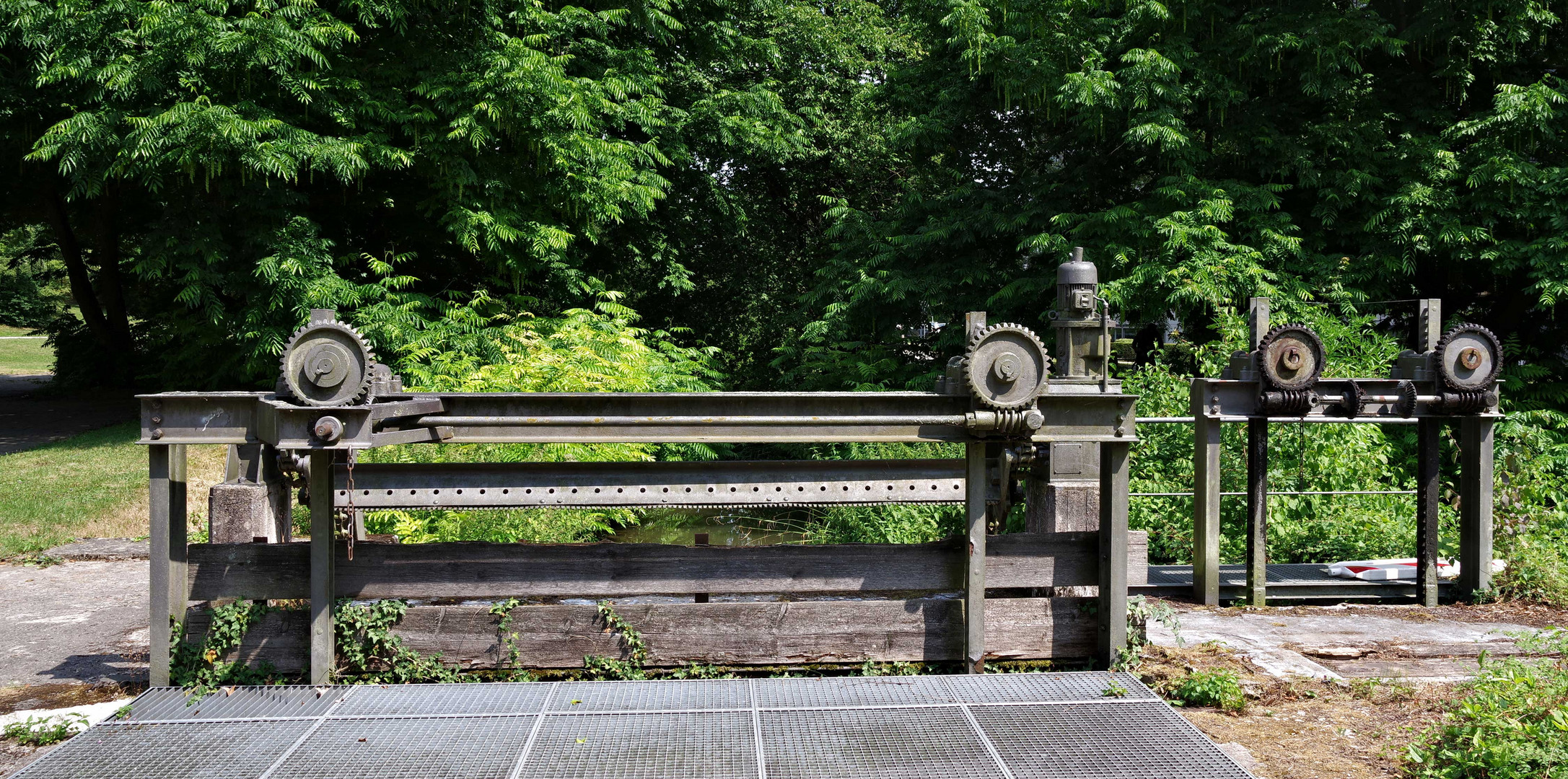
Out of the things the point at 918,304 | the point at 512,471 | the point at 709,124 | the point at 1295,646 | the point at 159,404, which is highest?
the point at 709,124

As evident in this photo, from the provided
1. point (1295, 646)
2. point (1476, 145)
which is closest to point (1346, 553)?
point (1295, 646)

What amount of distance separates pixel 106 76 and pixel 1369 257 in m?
14.8

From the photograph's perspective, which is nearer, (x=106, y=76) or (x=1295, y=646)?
(x=1295, y=646)

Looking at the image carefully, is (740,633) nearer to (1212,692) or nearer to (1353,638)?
(1212,692)

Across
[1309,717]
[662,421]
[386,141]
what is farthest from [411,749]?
[386,141]

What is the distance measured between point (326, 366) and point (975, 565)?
10.5 feet

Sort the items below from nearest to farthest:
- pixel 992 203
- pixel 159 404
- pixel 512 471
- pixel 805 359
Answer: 1. pixel 159 404
2. pixel 512 471
3. pixel 992 203
4. pixel 805 359

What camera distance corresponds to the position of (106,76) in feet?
38.4

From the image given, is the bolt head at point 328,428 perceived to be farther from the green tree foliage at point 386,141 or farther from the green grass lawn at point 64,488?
the green tree foliage at point 386,141

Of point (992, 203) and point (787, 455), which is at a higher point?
point (992, 203)

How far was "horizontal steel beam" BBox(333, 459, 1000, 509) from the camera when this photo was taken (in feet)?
17.3

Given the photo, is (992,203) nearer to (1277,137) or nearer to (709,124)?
(1277,137)

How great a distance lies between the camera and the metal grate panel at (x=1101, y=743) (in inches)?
156

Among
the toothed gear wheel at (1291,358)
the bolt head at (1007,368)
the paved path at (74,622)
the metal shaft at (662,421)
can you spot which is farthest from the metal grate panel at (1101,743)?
the paved path at (74,622)
